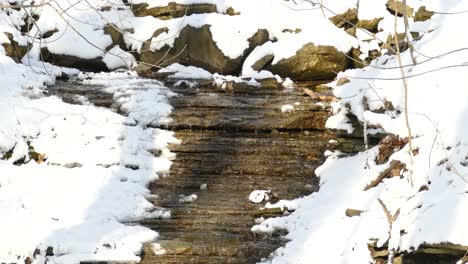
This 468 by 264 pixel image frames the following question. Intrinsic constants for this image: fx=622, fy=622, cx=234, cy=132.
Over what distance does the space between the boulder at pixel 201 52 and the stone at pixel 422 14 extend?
8.80ft

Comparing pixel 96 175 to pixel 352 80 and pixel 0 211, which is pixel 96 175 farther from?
pixel 352 80

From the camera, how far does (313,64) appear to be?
10.7 metres

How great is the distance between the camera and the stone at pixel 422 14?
35.7ft

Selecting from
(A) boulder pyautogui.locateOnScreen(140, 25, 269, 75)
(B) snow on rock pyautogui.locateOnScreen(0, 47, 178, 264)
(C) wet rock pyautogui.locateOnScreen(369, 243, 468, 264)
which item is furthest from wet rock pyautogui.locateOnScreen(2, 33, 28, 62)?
(C) wet rock pyautogui.locateOnScreen(369, 243, 468, 264)

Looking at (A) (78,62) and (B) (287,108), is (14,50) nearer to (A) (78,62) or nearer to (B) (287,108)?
(A) (78,62)

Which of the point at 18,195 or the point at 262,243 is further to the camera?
the point at 18,195

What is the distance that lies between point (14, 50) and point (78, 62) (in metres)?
1.14

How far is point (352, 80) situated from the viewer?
9.12 m

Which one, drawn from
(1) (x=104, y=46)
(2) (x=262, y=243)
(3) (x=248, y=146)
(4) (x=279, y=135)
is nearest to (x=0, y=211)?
(2) (x=262, y=243)

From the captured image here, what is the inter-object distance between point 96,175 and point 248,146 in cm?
203

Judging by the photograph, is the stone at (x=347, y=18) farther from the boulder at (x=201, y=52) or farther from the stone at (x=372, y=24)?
the boulder at (x=201, y=52)

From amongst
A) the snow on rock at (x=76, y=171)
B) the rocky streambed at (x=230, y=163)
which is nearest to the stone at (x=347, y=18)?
the rocky streambed at (x=230, y=163)

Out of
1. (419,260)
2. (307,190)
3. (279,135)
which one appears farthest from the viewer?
(279,135)

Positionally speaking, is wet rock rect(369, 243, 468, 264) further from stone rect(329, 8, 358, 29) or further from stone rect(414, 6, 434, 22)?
stone rect(329, 8, 358, 29)
